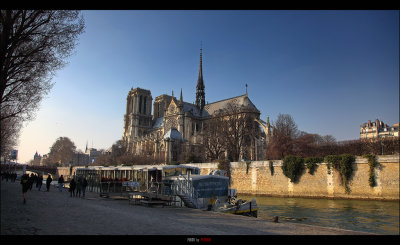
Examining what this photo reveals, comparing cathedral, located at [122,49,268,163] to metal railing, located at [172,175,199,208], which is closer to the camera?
metal railing, located at [172,175,199,208]

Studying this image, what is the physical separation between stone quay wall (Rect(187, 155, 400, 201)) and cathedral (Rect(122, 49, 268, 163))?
328 inches

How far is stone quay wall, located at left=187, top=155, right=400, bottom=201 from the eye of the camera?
20.8 metres

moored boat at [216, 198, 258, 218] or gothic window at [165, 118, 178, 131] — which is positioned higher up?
gothic window at [165, 118, 178, 131]

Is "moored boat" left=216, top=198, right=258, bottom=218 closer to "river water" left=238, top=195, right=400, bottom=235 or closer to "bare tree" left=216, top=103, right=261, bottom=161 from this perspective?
"river water" left=238, top=195, right=400, bottom=235

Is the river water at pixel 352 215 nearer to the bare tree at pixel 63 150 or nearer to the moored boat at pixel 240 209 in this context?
the moored boat at pixel 240 209

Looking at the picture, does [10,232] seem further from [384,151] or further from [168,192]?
[384,151]

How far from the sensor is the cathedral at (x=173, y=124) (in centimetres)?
5069

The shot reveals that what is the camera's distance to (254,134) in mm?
38125

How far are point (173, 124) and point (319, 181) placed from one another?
166ft

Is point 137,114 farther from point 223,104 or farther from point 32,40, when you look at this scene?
point 32,40

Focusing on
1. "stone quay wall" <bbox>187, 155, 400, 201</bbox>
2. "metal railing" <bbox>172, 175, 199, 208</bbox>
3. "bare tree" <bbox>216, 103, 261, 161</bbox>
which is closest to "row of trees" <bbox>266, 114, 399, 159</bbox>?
"bare tree" <bbox>216, 103, 261, 161</bbox>

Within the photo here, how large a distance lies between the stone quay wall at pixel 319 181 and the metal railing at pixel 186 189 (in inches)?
573
